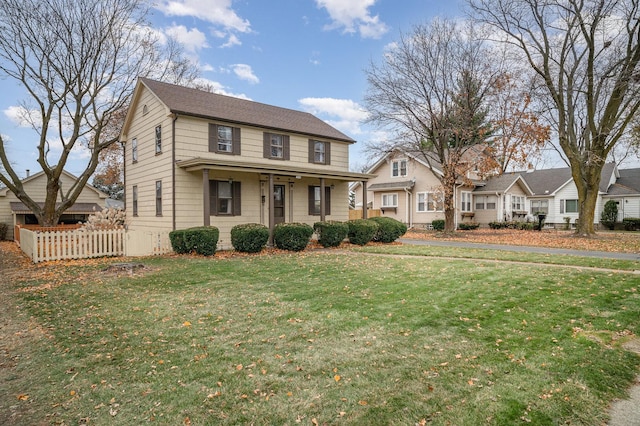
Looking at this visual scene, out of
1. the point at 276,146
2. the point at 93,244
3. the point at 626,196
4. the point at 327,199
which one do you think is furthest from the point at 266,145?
the point at 626,196

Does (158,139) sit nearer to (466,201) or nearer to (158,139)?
(158,139)

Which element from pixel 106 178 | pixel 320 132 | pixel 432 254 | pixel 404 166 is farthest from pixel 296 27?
pixel 106 178

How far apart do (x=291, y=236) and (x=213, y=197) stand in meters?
3.90

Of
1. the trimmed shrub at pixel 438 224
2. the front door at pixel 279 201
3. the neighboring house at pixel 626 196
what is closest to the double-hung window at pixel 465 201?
the trimmed shrub at pixel 438 224

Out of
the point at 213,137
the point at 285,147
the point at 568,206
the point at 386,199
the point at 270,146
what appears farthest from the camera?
the point at 568,206

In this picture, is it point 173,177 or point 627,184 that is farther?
point 627,184

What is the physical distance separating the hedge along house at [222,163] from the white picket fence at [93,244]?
114 cm

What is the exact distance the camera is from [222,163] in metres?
13.5

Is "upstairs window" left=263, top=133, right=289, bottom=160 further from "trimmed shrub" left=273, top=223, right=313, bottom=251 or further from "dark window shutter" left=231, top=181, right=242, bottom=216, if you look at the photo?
"trimmed shrub" left=273, top=223, right=313, bottom=251

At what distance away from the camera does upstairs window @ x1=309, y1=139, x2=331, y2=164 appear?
61.1 feet

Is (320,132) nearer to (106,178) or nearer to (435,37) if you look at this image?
(435,37)

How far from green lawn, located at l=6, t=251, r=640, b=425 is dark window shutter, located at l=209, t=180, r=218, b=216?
24.7ft

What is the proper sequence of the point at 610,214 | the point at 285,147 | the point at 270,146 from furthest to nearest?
the point at 610,214 → the point at 285,147 → the point at 270,146

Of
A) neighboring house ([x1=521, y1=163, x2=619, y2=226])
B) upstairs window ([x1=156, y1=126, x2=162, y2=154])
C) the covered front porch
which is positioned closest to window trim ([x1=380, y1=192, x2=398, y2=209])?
the covered front porch
